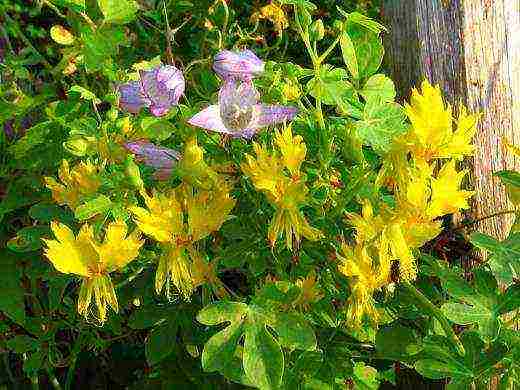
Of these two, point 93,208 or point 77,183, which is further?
point 77,183

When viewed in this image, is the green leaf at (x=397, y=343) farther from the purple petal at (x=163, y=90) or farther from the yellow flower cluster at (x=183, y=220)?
the purple petal at (x=163, y=90)

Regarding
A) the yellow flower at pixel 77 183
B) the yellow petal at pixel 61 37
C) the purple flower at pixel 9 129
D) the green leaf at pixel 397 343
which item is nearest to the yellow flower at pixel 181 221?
A: the yellow flower at pixel 77 183

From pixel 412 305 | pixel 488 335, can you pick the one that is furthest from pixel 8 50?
pixel 488 335

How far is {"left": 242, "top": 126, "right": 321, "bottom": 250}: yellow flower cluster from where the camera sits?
1161 millimetres

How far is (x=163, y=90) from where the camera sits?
4.19 feet

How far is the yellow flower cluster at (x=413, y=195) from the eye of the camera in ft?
3.86

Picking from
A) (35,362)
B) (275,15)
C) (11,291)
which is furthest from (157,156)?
(275,15)

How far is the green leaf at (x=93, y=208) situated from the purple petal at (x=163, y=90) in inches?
5.8

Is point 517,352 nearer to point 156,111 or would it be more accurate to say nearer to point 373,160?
point 373,160

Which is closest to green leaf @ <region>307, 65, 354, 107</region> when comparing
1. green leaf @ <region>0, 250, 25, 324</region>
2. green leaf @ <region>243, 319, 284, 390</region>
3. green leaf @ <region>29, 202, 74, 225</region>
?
green leaf @ <region>243, 319, 284, 390</region>

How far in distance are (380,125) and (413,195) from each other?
137 millimetres

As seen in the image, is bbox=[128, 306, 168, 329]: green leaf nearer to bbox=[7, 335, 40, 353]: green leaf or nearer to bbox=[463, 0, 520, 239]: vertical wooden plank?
bbox=[7, 335, 40, 353]: green leaf

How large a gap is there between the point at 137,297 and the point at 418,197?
1.78 feet

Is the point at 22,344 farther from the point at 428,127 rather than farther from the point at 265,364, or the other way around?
the point at 428,127
